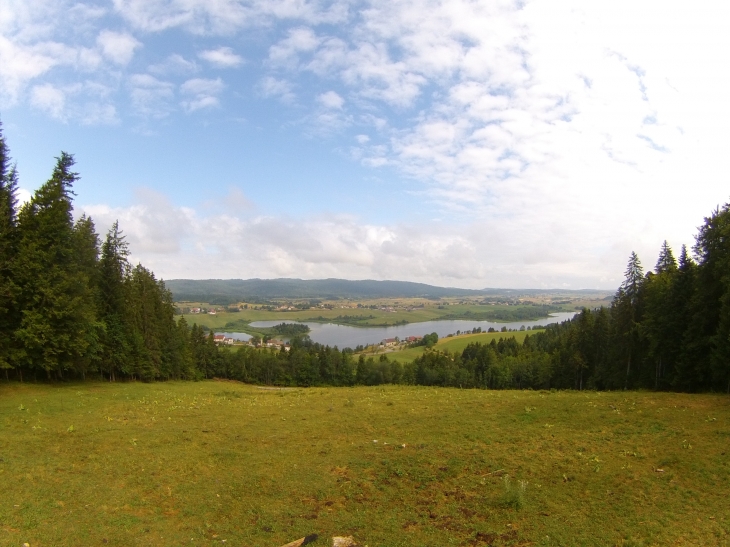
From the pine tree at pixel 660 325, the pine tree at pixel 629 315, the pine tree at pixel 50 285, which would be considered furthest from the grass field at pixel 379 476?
the pine tree at pixel 629 315

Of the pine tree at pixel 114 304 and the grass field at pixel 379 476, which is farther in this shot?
the pine tree at pixel 114 304

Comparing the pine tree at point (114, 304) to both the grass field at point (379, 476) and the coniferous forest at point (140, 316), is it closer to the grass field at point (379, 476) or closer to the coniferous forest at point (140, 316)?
the coniferous forest at point (140, 316)

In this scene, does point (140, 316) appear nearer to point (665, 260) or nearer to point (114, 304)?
point (114, 304)

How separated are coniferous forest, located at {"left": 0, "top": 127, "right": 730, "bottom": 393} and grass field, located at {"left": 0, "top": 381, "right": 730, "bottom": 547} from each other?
8.49 m

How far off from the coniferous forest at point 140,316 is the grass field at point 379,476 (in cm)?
849

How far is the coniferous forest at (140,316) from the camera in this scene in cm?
2295

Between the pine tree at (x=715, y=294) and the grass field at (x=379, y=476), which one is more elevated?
the pine tree at (x=715, y=294)

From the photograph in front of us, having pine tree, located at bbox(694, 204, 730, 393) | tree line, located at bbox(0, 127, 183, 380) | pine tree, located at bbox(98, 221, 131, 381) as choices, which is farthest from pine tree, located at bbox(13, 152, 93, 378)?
pine tree, located at bbox(694, 204, 730, 393)

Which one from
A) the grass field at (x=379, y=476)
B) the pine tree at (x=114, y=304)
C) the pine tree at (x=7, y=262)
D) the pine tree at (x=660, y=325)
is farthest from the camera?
the pine tree at (x=114, y=304)

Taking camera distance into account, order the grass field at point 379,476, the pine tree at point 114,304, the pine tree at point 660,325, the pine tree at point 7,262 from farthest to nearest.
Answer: the pine tree at point 114,304
the pine tree at point 660,325
the pine tree at point 7,262
the grass field at point 379,476

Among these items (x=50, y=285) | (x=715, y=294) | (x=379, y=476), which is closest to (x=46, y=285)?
(x=50, y=285)

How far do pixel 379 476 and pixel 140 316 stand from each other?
120ft

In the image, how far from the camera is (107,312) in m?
33.4

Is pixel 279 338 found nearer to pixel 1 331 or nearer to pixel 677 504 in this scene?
pixel 1 331
